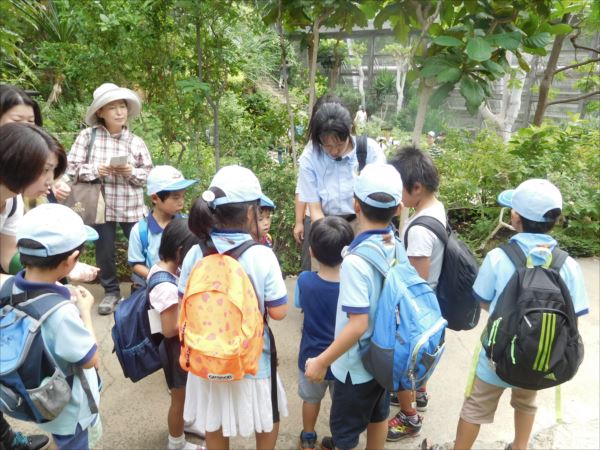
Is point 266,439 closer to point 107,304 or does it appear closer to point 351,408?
point 351,408

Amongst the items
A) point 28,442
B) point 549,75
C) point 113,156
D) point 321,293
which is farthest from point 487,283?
point 549,75

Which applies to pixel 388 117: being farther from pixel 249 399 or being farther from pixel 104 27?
pixel 249 399

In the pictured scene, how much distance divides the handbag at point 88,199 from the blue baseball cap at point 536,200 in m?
2.78

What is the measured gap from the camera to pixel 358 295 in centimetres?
171

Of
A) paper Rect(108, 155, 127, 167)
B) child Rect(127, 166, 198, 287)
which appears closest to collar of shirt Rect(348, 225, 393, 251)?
child Rect(127, 166, 198, 287)

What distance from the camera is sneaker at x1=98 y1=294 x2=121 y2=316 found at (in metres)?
3.59

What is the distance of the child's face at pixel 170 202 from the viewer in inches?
99.0

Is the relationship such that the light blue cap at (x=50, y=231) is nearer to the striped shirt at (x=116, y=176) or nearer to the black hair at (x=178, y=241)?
the black hair at (x=178, y=241)

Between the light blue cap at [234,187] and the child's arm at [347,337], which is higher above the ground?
the light blue cap at [234,187]

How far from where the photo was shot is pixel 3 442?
2072mm

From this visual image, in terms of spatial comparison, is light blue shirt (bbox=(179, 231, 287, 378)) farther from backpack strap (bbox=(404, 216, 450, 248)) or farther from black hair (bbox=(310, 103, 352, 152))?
black hair (bbox=(310, 103, 352, 152))

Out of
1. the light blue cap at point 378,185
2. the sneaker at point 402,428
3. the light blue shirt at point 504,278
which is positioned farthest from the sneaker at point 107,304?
the light blue shirt at point 504,278

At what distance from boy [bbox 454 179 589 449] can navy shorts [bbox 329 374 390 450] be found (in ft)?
1.54

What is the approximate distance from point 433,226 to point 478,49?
3.23 feet
